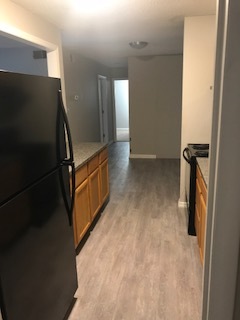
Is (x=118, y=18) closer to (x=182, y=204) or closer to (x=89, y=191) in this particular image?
(x=89, y=191)

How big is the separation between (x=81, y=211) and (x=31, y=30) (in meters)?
1.85

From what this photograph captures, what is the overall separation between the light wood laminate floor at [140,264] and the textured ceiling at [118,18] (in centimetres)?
233

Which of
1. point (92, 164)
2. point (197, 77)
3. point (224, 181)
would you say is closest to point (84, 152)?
point (92, 164)

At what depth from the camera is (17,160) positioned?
4.13 feet

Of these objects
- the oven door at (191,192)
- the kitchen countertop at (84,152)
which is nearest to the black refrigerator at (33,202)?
the kitchen countertop at (84,152)

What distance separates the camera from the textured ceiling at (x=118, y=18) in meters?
2.39

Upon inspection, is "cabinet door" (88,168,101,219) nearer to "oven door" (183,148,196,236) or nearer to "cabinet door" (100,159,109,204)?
"cabinet door" (100,159,109,204)

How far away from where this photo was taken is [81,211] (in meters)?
2.64

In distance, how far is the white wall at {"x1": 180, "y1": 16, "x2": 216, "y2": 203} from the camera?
3008 millimetres

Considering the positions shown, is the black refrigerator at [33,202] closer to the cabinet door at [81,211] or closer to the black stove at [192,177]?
the cabinet door at [81,211]

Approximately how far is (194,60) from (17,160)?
2.61 m

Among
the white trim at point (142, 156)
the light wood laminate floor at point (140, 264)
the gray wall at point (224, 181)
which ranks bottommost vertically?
the light wood laminate floor at point (140, 264)

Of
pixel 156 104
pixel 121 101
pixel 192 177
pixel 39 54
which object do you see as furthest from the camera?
pixel 121 101

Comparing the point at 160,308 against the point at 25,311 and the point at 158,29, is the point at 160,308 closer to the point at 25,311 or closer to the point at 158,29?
the point at 25,311
